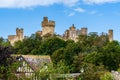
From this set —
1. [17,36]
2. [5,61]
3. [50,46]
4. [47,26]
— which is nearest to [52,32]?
[47,26]

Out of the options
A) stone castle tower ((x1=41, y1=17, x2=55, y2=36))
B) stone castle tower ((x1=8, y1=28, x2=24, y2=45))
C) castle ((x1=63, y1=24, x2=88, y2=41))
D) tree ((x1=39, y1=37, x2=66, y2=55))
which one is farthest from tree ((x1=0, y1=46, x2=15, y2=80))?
stone castle tower ((x1=8, y1=28, x2=24, y2=45))

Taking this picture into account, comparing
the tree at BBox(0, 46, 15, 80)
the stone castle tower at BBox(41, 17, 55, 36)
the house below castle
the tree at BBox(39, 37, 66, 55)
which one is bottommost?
the tree at BBox(0, 46, 15, 80)

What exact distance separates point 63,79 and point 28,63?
12713mm

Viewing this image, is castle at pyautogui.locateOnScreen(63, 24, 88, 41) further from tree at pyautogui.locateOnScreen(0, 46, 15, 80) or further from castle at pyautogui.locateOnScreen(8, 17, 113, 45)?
tree at pyautogui.locateOnScreen(0, 46, 15, 80)

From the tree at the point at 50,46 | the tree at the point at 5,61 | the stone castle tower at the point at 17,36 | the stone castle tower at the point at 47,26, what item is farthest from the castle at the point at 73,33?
the tree at the point at 5,61

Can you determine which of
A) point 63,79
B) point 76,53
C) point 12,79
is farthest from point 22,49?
point 12,79

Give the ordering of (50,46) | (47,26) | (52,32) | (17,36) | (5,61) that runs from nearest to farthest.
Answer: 1. (5,61)
2. (50,46)
3. (52,32)
4. (47,26)
5. (17,36)

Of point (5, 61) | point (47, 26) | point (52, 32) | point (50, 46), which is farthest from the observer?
point (47, 26)

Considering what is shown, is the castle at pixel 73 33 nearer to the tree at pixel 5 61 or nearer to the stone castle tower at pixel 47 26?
the stone castle tower at pixel 47 26

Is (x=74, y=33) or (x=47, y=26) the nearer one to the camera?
(x=74, y=33)

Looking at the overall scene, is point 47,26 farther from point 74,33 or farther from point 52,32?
point 74,33

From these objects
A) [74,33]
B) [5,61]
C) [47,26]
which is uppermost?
[47,26]

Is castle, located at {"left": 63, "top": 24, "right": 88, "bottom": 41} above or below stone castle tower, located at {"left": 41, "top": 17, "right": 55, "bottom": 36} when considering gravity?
below

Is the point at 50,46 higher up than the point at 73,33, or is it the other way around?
the point at 73,33
